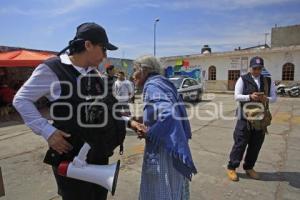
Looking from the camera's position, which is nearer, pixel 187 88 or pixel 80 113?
pixel 80 113

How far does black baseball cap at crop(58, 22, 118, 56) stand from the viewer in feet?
7.00

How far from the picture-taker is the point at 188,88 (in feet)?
58.1

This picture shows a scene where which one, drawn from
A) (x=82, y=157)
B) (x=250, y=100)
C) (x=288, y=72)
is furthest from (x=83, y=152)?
(x=288, y=72)

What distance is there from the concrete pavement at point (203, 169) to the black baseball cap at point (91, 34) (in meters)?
2.56

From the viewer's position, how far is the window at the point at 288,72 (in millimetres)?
25734

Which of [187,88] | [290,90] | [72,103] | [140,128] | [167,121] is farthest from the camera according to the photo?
[290,90]

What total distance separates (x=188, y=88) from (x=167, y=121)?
1536 centimetres

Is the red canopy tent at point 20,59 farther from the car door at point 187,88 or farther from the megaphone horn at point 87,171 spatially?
the megaphone horn at point 87,171

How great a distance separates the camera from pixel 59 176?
2.21m

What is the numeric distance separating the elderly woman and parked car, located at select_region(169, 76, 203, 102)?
46.6ft

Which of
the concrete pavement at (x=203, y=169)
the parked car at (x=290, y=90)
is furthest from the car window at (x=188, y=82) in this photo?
the parked car at (x=290, y=90)

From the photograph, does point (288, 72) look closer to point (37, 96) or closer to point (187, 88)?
point (187, 88)

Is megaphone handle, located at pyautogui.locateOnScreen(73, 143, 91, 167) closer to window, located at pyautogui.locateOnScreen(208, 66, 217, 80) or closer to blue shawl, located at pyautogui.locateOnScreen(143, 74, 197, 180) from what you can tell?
blue shawl, located at pyautogui.locateOnScreen(143, 74, 197, 180)

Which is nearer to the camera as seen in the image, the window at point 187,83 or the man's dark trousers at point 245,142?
the man's dark trousers at point 245,142
